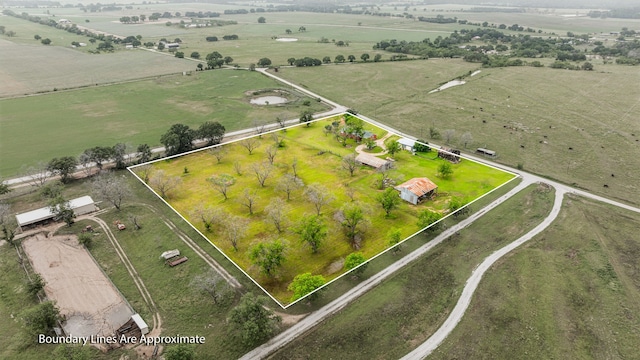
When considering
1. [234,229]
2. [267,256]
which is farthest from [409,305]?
[234,229]

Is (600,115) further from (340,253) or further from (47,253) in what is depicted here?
(47,253)

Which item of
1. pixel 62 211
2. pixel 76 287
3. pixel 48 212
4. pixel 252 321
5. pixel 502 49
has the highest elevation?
pixel 502 49

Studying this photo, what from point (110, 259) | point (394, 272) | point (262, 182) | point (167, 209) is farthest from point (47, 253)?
point (394, 272)

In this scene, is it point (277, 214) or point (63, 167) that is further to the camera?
point (63, 167)

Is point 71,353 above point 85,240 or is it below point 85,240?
above

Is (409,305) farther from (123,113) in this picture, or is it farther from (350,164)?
(123,113)

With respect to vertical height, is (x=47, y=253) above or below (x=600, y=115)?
below
